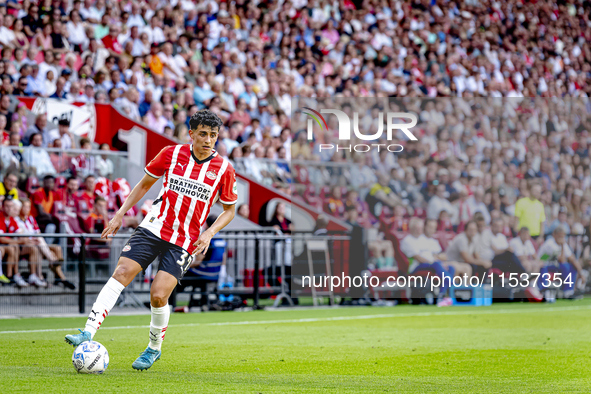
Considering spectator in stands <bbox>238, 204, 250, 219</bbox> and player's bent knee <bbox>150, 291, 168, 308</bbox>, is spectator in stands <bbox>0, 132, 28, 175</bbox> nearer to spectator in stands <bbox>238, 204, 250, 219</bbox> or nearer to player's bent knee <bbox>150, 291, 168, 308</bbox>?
spectator in stands <bbox>238, 204, 250, 219</bbox>

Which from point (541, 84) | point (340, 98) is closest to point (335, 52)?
point (340, 98)

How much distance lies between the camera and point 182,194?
6.61 m

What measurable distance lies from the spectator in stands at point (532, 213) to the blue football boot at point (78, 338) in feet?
39.2

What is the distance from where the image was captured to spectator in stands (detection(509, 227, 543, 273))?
1597cm

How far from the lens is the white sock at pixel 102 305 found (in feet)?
20.2

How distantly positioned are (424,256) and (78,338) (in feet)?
33.0

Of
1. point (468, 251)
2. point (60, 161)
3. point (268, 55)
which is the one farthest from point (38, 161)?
point (268, 55)

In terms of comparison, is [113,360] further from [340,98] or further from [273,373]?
[340,98]

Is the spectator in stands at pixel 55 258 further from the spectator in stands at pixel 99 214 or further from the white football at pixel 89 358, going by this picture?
the white football at pixel 89 358

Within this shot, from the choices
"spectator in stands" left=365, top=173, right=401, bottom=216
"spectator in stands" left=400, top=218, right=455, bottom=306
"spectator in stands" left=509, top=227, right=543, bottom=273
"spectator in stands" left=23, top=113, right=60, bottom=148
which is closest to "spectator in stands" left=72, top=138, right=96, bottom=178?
"spectator in stands" left=23, top=113, right=60, bottom=148

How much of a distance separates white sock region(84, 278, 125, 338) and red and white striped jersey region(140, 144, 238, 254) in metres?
0.54

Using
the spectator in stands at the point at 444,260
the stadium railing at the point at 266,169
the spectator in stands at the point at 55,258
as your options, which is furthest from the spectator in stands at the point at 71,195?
the spectator in stands at the point at 444,260

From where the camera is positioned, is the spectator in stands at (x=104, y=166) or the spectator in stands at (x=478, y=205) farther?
the spectator in stands at (x=478, y=205)

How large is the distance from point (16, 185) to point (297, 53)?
10.3 meters
